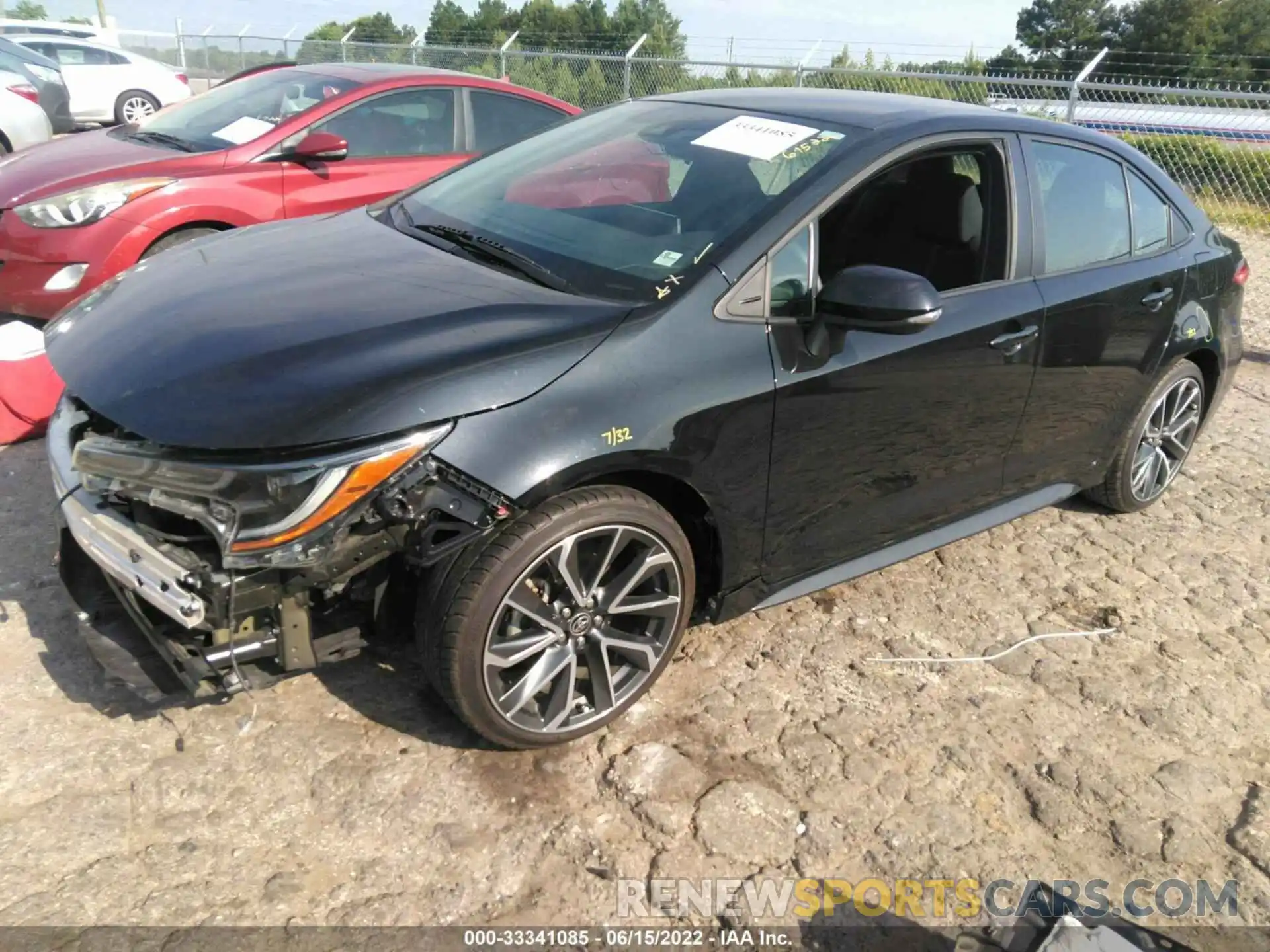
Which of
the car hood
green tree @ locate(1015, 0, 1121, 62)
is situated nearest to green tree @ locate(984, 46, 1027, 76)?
green tree @ locate(1015, 0, 1121, 62)

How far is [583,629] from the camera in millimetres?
2750

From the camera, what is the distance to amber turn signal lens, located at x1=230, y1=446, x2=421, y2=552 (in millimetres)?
2256

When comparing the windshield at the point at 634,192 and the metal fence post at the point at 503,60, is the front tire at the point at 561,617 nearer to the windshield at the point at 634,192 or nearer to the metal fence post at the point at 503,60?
the windshield at the point at 634,192

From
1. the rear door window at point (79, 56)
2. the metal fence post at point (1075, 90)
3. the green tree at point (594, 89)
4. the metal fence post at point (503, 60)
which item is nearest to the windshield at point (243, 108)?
the metal fence post at point (1075, 90)

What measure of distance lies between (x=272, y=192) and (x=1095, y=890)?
492 cm

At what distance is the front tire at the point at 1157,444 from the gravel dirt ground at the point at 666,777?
32.3 inches

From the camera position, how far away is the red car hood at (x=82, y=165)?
4914 mm

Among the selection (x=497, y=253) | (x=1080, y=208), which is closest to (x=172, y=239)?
(x=497, y=253)

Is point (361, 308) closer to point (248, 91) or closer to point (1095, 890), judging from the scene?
point (1095, 890)

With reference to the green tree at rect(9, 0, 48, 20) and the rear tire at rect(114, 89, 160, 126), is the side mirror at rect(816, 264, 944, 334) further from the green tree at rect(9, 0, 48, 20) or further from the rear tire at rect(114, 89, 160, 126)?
the green tree at rect(9, 0, 48, 20)

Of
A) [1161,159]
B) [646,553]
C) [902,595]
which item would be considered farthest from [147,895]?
[1161,159]

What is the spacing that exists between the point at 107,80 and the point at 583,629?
1687 centimetres

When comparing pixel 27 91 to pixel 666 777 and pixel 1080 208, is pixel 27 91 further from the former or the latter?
pixel 666 777

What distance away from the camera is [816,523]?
123 inches
